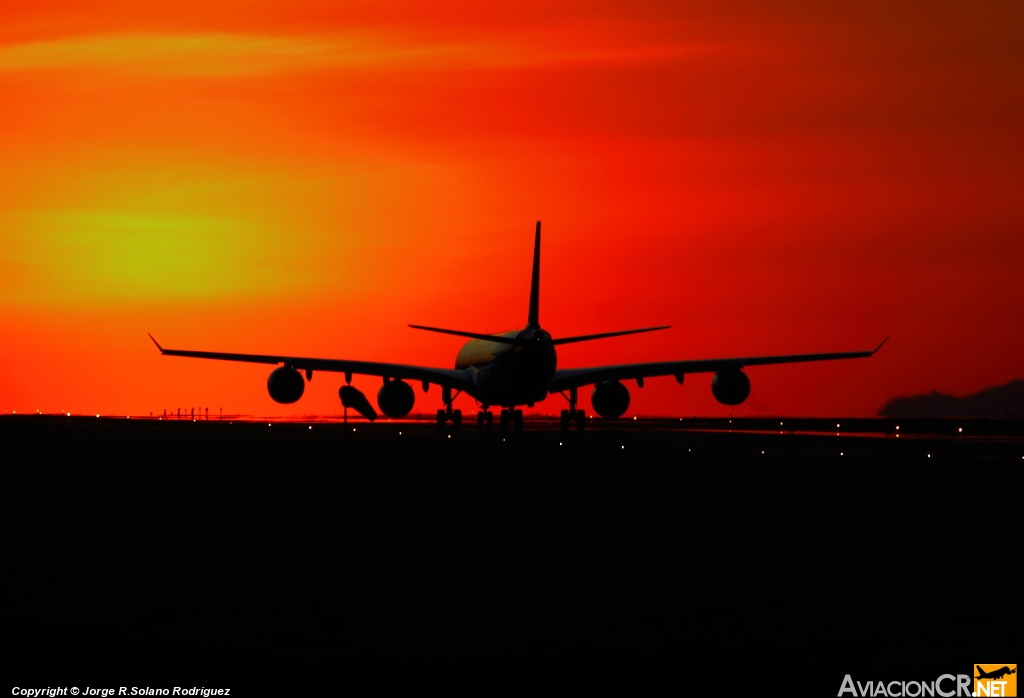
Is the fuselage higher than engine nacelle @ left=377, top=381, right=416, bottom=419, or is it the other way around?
engine nacelle @ left=377, top=381, right=416, bottom=419

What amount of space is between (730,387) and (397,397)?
20107 millimetres

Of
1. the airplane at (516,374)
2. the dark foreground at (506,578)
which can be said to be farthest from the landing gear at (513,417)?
the dark foreground at (506,578)

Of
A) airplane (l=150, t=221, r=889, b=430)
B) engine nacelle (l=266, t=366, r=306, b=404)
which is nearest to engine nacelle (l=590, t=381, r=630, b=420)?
airplane (l=150, t=221, r=889, b=430)

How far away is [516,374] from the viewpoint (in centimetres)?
6750

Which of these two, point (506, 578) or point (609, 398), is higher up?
point (609, 398)

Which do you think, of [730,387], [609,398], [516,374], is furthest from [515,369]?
[609,398]

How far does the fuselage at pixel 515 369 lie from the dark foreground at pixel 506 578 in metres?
28.3

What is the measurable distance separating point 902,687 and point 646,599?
5010mm

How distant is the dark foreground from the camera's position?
41.8 feet

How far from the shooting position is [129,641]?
13.6 m

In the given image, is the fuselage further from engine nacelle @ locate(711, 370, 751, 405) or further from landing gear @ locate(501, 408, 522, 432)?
engine nacelle @ locate(711, 370, 751, 405)

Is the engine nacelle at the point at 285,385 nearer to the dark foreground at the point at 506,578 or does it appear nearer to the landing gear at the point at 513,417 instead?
the landing gear at the point at 513,417

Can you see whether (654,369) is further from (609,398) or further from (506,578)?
(506,578)

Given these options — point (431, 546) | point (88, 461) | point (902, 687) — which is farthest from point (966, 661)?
point (88, 461)
